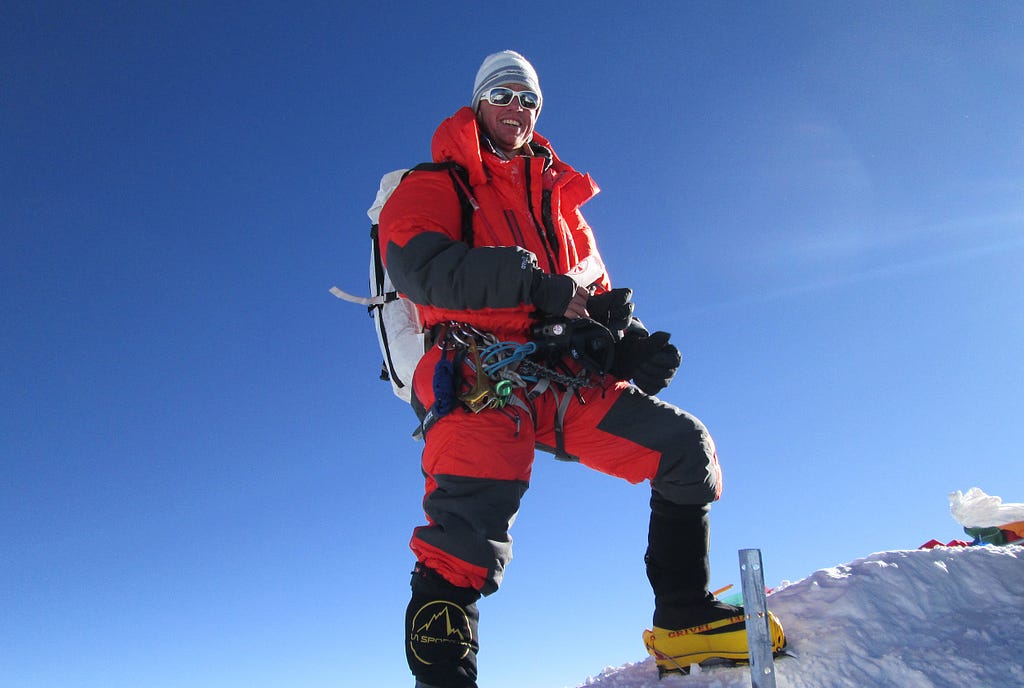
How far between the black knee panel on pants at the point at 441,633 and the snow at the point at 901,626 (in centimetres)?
99

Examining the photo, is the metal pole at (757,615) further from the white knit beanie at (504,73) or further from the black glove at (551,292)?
the white knit beanie at (504,73)

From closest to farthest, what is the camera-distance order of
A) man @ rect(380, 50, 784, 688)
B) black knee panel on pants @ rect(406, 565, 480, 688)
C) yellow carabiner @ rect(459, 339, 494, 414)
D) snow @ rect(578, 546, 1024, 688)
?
Answer: 1. snow @ rect(578, 546, 1024, 688)
2. black knee panel on pants @ rect(406, 565, 480, 688)
3. man @ rect(380, 50, 784, 688)
4. yellow carabiner @ rect(459, 339, 494, 414)

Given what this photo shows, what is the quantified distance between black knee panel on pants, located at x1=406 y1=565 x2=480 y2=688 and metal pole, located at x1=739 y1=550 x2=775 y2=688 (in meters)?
1.32

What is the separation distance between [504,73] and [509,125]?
0.44 metres

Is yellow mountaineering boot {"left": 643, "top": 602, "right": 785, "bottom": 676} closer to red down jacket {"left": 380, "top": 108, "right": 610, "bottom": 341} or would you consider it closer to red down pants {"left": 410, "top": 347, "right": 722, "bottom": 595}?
red down pants {"left": 410, "top": 347, "right": 722, "bottom": 595}

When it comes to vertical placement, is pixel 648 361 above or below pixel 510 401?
above

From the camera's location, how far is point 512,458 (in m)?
3.63

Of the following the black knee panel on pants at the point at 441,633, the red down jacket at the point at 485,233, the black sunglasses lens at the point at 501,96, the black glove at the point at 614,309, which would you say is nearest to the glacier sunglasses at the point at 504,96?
the black sunglasses lens at the point at 501,96

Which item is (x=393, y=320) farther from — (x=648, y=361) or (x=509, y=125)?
(x=648, y=361)

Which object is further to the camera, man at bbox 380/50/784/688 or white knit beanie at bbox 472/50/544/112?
white knit beanie at bbox 472/50/544/112

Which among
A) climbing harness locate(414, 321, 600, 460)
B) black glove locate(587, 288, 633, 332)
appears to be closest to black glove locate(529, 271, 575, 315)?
climbing harness locate(414, 321, 600, 460)

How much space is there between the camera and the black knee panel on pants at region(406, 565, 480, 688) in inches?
124

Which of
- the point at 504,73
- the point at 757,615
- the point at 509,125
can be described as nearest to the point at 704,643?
the point at 757,615

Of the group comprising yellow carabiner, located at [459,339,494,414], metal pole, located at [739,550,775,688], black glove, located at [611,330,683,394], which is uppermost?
black glove, located at [611,330,683,394]
